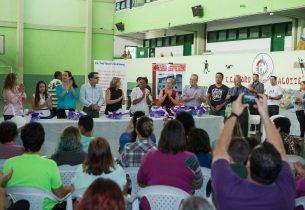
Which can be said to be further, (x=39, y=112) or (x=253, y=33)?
(x=253, y=33)

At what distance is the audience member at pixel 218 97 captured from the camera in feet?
25.1

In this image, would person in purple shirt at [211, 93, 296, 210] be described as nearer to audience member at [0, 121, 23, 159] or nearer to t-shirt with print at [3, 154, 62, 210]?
t-shirt with print at [3, 154, 62, 210]

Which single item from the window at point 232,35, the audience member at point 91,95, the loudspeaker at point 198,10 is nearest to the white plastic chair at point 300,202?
the audience member at point 91,95

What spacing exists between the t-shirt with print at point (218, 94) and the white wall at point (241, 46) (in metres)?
5.07

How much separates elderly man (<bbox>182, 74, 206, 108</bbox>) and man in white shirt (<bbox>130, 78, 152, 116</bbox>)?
0.80m

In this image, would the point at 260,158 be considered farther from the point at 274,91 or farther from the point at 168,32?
the point at 168,32

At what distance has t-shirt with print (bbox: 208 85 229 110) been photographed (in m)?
7.64

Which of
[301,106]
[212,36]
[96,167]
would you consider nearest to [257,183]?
[96,167]

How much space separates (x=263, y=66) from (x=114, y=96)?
540cm

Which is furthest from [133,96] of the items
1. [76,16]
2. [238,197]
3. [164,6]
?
[76,16]

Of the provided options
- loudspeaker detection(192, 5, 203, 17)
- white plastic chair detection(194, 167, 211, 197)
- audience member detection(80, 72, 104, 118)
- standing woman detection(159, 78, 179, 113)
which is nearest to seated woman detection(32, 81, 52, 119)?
audience member detection(80, 72, 104, 118)

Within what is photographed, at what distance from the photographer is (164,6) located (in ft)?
49.8

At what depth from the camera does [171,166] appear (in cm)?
289

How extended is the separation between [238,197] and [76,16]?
15.3 meters
